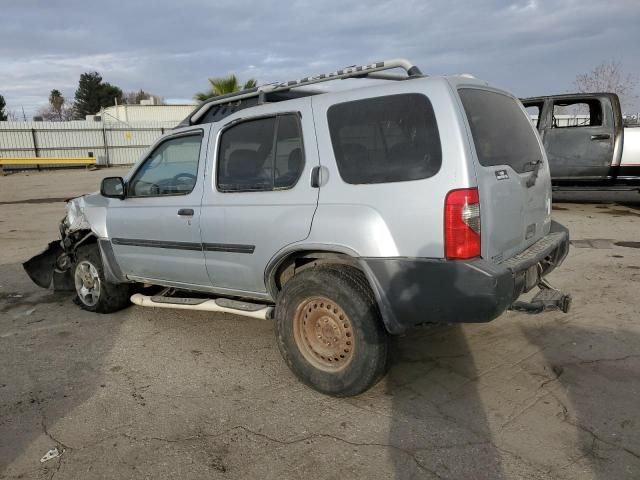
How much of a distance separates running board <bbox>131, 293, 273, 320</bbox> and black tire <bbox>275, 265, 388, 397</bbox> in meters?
0.30

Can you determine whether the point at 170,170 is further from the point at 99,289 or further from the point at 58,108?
the point at 58,108

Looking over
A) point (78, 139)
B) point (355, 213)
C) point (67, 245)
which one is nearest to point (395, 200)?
point (355, 213)

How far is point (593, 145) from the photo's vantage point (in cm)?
976

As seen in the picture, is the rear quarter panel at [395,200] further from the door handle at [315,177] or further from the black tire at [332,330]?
the black tire at [332,330]

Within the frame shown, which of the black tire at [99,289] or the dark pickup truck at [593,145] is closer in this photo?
the black tire at [99,289]

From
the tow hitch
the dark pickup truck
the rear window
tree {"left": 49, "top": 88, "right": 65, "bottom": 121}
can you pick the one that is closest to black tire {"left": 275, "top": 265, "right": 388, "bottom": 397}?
the tow hitch

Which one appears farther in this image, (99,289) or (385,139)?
(99,289)

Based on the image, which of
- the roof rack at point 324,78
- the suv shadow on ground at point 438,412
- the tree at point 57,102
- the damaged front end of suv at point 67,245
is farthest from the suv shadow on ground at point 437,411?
the tree at point 57,102

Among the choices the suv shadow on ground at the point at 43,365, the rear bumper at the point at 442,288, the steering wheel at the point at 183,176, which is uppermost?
the steering wheel at the point at 183,176

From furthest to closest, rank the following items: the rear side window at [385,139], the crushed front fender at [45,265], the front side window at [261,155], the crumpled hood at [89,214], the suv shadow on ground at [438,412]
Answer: the crushed front fender at [45,265] → the crumpled hood at [89,214] → the front side window at [261,155] → the rear side window at [385,139] → the suv shadow on ground at [438,412]

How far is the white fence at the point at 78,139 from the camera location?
2958cm

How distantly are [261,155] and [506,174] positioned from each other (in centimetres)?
170

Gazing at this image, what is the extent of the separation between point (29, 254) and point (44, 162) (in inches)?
924

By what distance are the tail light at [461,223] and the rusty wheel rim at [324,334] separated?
83 centimetres
